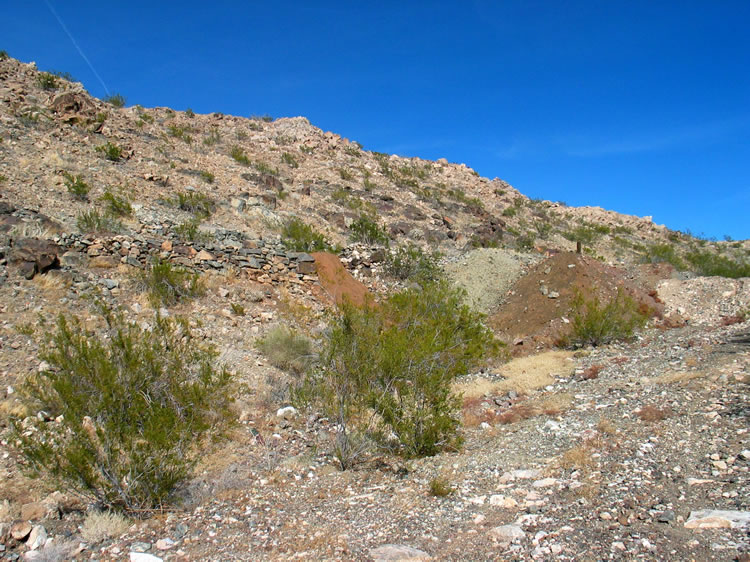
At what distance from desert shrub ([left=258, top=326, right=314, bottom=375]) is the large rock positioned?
471 cm

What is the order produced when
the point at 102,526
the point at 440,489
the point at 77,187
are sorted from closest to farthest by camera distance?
the point at 102,526 → the point at 440,489 → the point at 77,187

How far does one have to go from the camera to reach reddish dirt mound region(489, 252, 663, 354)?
44.1 feet

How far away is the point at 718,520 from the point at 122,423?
5.73 m

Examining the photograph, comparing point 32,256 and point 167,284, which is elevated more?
point 32,256

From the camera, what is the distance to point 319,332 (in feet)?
32.8

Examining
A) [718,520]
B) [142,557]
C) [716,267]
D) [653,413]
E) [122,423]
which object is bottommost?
[142,557]

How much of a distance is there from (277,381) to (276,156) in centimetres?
2229

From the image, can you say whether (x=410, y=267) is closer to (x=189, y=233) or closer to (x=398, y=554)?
(x=189, y=233)

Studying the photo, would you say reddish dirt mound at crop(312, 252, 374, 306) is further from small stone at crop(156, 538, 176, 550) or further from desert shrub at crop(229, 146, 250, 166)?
desert shrub at crop(229, 146, 250, 166)

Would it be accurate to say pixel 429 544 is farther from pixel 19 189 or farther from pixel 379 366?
pixel 19 189

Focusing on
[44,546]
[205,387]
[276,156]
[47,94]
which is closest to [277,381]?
[205,387]

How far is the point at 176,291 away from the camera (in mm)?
10711

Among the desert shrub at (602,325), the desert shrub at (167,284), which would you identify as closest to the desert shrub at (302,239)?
the desert shrub at (167,284)

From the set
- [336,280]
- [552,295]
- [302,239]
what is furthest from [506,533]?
[302,239]
